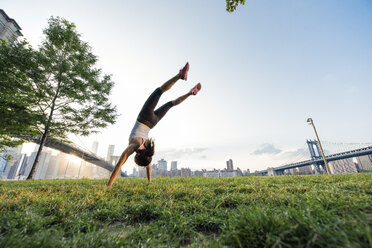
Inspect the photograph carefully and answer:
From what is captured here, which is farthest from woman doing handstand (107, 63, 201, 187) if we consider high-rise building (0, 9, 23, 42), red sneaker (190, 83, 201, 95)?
high-rise building (0, 9, 23, 42)

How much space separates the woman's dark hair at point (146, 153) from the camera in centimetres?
503

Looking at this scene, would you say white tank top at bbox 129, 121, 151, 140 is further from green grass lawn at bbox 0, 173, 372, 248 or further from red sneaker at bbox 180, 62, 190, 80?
green grass lawn at bbox 0, 173, 372, 248

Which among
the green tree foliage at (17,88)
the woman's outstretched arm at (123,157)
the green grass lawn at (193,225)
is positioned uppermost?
the green tree foliage at (17,88)

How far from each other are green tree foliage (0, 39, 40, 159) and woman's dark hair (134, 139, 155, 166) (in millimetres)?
10338

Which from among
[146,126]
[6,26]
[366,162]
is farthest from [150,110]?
[366,162]

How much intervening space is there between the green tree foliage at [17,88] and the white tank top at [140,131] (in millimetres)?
10105

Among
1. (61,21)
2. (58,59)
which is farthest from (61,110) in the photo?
(61,21)

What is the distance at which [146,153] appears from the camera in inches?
198

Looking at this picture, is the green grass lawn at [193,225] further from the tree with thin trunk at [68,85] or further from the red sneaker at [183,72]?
the tree with thin trunk at [68,85]

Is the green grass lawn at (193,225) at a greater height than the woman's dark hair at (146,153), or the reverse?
the woman's dark hair at (146,153)

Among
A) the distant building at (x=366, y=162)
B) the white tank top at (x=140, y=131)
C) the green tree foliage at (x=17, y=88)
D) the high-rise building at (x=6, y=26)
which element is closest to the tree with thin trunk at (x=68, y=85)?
the green tree foliage at (x=17, y=88)

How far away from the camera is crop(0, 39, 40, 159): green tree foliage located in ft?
34.3

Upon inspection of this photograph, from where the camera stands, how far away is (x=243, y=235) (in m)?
1.30

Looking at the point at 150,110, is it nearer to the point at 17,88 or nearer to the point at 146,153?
Result: the point at 146,153
